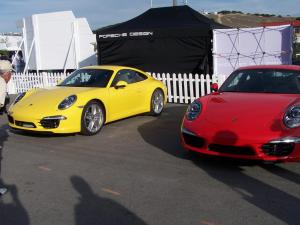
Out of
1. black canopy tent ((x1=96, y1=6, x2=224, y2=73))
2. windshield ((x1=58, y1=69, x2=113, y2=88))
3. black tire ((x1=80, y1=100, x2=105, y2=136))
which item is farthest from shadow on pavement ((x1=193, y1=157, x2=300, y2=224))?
black canopy tent ((x1=96, y1=6, x2=224, y2=73))

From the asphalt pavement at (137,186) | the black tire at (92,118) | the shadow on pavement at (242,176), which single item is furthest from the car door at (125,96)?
the asphalt pavement at (137,186)

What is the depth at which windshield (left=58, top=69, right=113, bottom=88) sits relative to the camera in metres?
8.79

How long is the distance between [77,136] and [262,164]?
12.2 ft

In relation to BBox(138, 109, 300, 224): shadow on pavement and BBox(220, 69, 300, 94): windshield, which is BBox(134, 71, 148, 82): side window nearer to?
BBox(138, 109, 300, 224): shadow on pavement

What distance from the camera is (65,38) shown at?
63.1 ft

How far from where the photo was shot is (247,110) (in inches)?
224

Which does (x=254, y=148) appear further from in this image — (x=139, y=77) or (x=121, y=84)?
(x=139, y=77)

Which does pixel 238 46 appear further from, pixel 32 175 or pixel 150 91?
pixel 32 175

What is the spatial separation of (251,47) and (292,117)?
8.85 m

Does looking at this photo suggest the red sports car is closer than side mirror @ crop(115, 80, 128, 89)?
Yes

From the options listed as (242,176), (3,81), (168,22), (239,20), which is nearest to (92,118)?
(3,81)

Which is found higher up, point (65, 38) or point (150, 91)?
point (65, 38)

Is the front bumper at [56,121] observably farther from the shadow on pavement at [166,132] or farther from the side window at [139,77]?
the side window at [139,77]

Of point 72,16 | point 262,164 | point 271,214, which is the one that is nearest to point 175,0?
point 72,16
